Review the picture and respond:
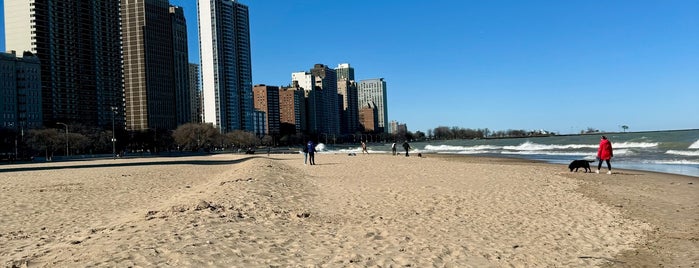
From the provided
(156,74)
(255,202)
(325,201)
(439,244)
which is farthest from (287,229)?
(156,74)

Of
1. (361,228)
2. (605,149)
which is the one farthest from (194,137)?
(361,228)

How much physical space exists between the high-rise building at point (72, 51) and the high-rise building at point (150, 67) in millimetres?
13043

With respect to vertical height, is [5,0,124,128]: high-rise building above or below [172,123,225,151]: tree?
above

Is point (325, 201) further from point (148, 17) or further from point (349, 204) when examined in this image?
point (148, 17)

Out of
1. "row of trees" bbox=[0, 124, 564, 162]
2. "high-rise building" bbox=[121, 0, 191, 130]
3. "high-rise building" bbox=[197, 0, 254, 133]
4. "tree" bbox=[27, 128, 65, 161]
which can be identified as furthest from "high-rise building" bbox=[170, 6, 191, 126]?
"tree" bbox=[27, 128, 65, 161]

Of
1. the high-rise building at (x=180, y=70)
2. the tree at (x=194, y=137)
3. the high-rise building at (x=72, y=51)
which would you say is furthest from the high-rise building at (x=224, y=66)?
the tree at (x=194, y=137)

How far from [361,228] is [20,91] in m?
139

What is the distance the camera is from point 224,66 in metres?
180

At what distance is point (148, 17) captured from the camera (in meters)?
172

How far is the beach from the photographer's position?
264 inches

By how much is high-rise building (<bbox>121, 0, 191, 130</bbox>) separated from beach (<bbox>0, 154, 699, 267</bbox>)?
15949 cm

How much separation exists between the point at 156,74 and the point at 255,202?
17498cm

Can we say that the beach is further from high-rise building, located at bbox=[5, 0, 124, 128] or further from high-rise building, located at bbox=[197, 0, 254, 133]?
high-rise building, located at bbox=[197, 0, 254, 133]

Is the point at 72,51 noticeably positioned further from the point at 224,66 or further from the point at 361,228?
the point at 361,228
